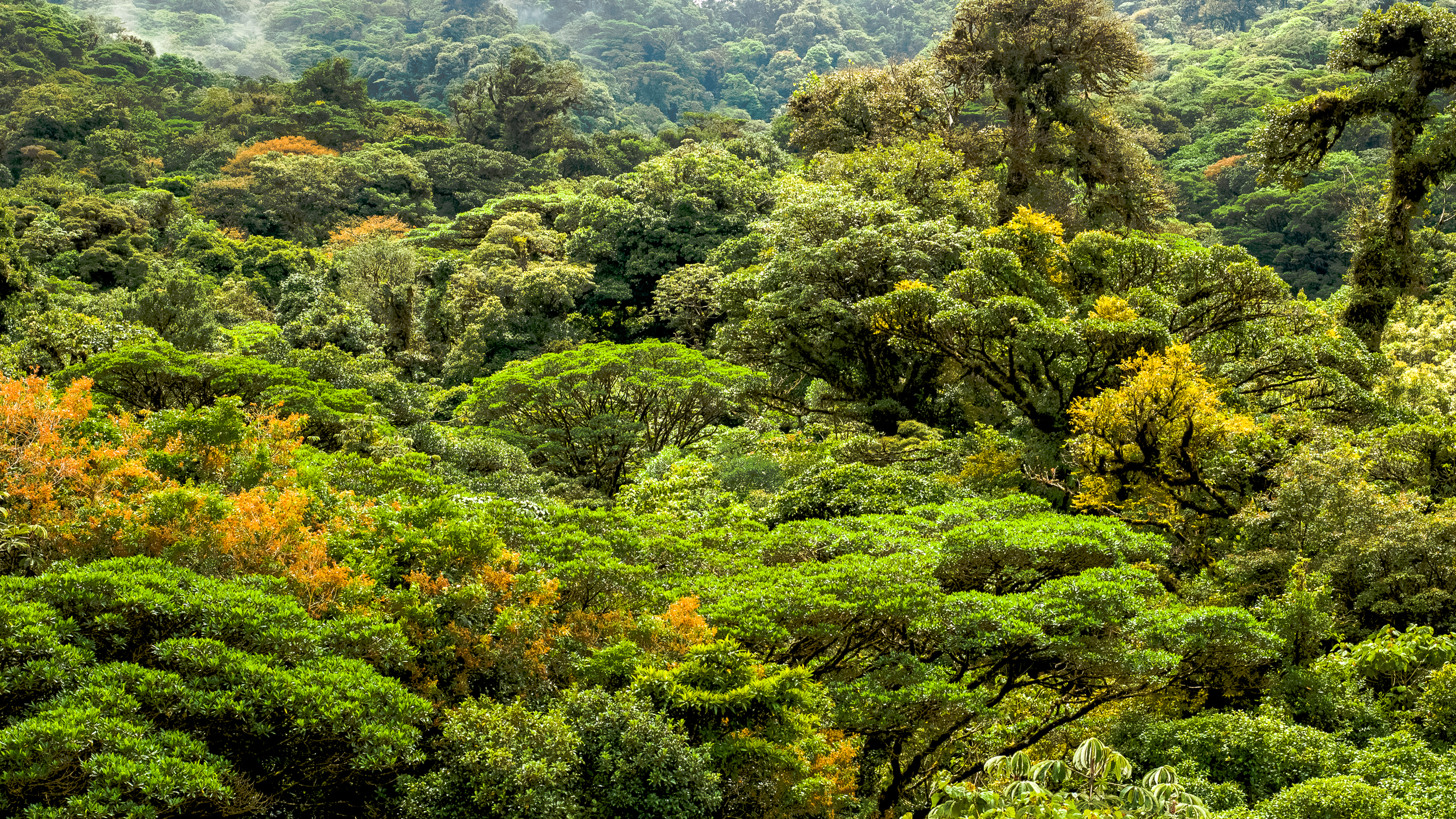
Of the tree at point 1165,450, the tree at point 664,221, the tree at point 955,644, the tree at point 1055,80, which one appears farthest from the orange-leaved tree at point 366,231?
the tree at point 955,644

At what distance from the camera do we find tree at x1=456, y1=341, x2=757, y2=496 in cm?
1792

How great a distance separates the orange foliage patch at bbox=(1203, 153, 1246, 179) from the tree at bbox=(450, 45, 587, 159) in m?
34.6

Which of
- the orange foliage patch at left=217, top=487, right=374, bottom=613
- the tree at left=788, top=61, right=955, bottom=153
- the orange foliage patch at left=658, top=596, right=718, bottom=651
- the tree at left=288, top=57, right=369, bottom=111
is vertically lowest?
the orange foliage patch at left=658, top=596, right=718, bottom=651

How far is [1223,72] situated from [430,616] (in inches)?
2614

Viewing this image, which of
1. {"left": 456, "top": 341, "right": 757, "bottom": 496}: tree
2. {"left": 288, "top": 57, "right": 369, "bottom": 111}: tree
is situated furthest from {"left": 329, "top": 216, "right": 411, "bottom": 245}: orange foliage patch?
{"left": 456, "top": 341, "right": 757, "bottom": 496}: tree

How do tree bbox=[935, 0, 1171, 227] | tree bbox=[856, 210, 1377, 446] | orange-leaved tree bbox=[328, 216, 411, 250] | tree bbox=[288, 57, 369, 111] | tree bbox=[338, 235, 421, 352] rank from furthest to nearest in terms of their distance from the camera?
tree bbox=[288, 57, 369, 111], orange-leaved tree bbox=[328, 216, 411, 250], tree bbox=[338, 235, 421, 352], tree bbox=[935, 0, 1171, 227], tree bbox=[856, 210, 1377, 446]

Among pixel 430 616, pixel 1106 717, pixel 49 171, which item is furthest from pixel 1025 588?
pixel 49 171

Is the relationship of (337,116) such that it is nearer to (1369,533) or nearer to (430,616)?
(430,616)

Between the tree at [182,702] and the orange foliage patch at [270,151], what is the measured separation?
126ft

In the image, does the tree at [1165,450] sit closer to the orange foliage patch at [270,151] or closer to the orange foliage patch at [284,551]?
the orange foliage patch at [284,551]

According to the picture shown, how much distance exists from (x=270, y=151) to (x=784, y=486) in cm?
3746

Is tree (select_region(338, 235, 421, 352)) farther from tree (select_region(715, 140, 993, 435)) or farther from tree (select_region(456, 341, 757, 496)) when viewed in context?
tree (select_region(715, 140, 993, 435))

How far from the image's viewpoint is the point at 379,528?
9.52 m

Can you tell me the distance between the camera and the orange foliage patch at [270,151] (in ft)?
134
